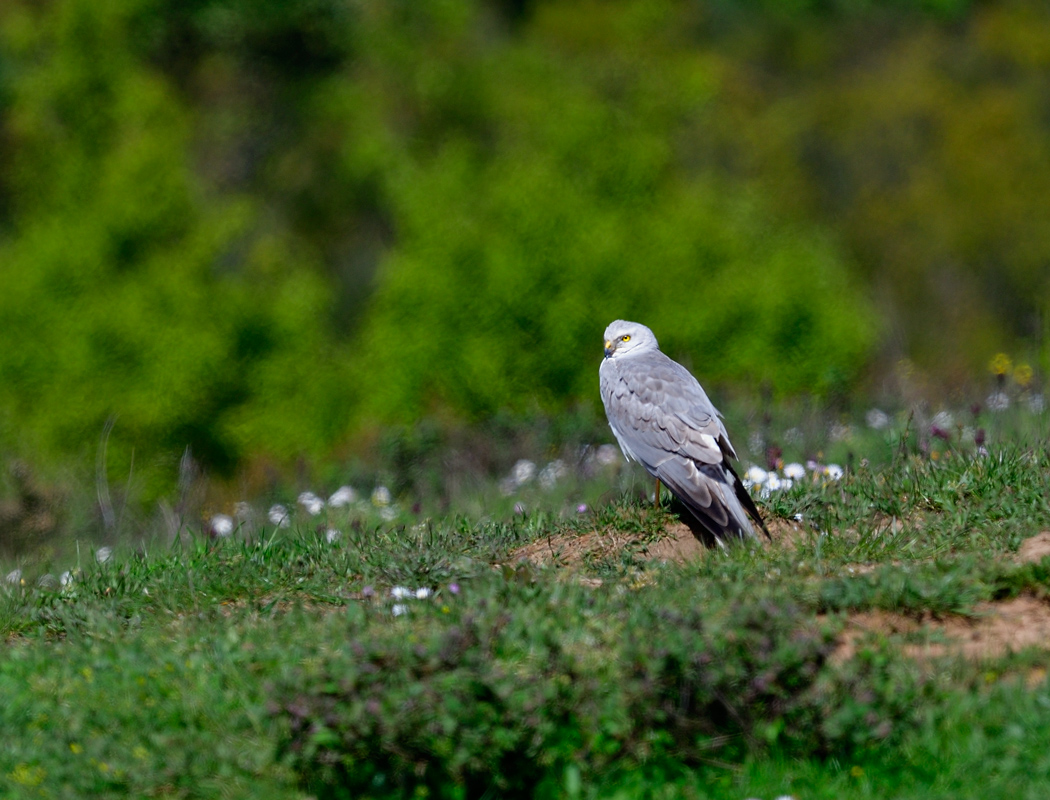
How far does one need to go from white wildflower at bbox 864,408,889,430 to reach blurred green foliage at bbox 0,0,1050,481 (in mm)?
417

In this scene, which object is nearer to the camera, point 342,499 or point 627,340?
point 627,340

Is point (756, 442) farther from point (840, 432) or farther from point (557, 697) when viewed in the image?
point (557, 697)

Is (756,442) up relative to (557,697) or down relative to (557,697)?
up

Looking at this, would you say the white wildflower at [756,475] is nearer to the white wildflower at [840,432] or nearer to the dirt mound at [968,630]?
the dirt mound at [968,630]

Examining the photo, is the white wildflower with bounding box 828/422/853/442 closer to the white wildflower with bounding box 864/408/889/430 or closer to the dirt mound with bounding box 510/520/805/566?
the white wildflower with bounding box 864/408/889/430

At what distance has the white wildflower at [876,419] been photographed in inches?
370

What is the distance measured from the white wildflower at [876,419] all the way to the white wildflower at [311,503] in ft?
14.6

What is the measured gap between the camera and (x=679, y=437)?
612cm

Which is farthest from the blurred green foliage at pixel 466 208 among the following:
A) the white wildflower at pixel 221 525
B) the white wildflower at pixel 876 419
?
the white wildflower at pixel 221 525

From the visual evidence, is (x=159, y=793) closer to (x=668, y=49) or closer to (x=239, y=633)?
(x=239, y=633)

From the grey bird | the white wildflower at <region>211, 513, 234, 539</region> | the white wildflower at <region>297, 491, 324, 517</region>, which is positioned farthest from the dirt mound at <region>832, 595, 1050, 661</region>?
the white wildflower at <region>297, 491, 324, 517</region>

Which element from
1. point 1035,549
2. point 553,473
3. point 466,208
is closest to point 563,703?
point 1035,549

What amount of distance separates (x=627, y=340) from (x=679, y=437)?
5.59ft

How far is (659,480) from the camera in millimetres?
6262
